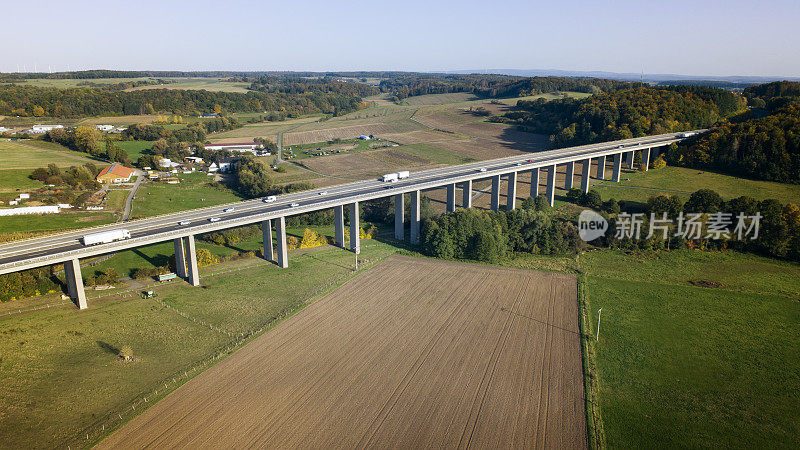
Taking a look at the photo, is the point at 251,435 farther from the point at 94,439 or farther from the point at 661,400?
the point at 661,400

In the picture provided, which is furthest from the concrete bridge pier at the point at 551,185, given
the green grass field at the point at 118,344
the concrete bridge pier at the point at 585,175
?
the green grass field at the point at 118,344

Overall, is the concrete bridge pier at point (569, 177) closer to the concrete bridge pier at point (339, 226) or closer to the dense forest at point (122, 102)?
the concrete bridge pier at point (339, 226)

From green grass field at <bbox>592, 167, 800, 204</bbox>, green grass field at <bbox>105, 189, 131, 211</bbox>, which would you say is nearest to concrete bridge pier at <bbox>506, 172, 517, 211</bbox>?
green grass field at <bbox>592, 167, 800, 204</bbox>

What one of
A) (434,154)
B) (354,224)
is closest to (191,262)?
(354,224)

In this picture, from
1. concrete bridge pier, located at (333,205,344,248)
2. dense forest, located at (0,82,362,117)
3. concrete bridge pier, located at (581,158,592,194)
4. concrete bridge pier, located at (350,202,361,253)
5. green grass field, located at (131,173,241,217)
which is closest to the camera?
concrete bridge pier, located at (350,202,361,253)

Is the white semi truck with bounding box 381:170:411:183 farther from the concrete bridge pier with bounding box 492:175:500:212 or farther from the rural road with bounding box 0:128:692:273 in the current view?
the concrete bridge pier with bounding box 492:175:500:212

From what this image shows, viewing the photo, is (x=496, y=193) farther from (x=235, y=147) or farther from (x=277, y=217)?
(x=235, y=147)

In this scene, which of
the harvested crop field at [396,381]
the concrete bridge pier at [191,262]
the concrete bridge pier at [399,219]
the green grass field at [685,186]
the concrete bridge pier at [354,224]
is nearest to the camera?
the harvested crop field at [396,381]
